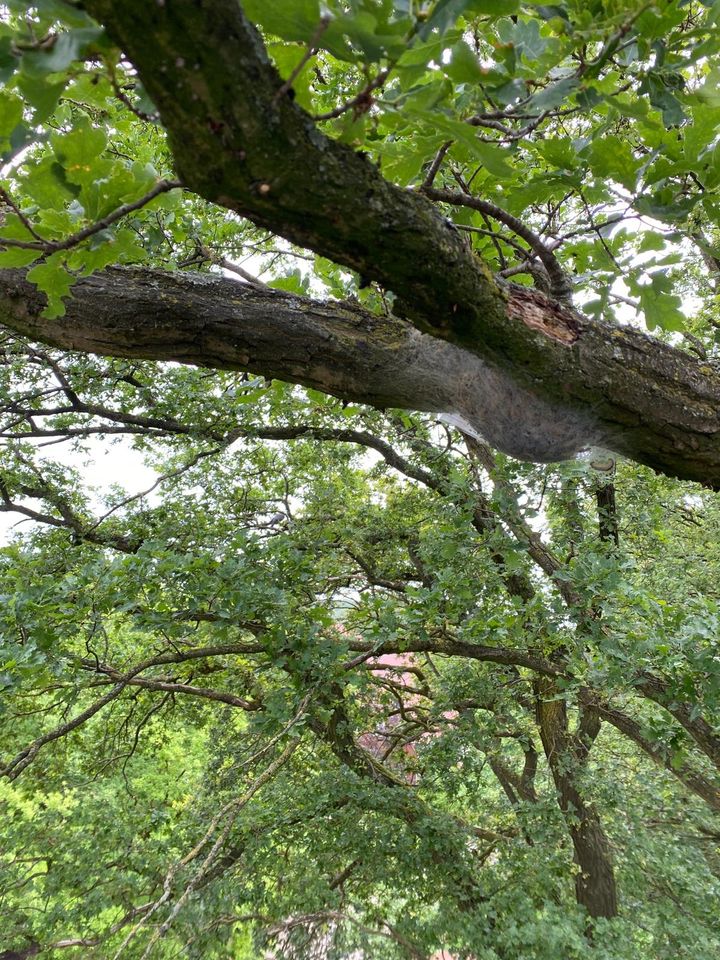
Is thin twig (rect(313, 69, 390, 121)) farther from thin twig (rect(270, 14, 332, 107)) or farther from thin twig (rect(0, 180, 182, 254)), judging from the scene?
thin twig (rect(0, 180, 182, 254))

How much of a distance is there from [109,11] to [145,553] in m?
1.94

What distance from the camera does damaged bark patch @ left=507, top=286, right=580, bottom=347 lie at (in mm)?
1228

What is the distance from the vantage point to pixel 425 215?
0.96 m

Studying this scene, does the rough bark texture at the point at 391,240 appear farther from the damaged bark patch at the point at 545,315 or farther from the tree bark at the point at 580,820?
the tree bark at the point at 580,820

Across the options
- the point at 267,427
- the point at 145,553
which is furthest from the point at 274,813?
the point at 267,427

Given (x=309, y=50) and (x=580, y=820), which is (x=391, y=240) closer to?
(x=309, y=50)

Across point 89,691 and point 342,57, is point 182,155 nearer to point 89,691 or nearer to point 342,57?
point 342,57

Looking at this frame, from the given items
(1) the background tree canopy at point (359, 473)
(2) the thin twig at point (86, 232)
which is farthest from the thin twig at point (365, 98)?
(2) the thin twig at point (86, 232)

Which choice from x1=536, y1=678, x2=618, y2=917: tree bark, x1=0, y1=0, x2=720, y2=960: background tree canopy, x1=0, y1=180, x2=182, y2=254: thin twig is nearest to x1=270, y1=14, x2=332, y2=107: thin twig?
x1=0, y1=0, x2=720, y2=960: background tree canopy

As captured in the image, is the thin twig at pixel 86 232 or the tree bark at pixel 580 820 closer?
the thin twig at pixel 86 232

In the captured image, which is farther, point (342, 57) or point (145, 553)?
point (145, 553)

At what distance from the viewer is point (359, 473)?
524 centimetres

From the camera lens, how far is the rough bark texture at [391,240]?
62 cm

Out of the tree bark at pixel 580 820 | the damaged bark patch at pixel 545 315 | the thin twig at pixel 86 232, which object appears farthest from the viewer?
the tree bark at pixel 580 820
